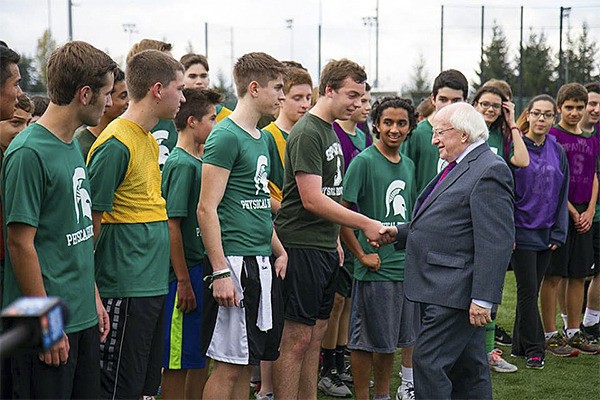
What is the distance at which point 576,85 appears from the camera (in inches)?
278

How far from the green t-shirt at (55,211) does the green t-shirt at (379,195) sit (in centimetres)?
216

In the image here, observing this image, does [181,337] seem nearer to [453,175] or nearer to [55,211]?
[55,211]

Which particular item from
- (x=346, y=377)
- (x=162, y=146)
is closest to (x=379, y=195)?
(x=162, y=146)

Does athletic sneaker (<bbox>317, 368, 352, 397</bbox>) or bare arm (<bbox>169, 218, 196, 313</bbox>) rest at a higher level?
bare arm (<bbox>169, 218, 196, 313</bbox>)

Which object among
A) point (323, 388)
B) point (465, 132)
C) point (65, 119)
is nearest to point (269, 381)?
point (323, 388)

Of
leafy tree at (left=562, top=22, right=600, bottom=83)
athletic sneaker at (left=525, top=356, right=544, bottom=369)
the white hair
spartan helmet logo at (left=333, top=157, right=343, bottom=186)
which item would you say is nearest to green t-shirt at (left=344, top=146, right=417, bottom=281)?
spartan helmet logo at (left=333, top=157, right=343, bottom=186)

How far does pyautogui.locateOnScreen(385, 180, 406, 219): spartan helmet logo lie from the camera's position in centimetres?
506

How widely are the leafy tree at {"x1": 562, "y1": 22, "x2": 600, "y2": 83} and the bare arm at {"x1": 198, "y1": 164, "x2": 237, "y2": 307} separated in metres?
22.0

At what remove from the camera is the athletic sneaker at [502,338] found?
7062mm

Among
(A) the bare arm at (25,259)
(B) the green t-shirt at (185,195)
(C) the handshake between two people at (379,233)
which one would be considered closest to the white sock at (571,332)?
(C) the handshake between two people at (379,233)

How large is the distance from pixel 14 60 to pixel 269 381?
9.38ft

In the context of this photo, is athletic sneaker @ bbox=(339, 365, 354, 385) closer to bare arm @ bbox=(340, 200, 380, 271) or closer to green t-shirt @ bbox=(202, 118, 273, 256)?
bare arm @ bbox=(340, 200, 380, 271)

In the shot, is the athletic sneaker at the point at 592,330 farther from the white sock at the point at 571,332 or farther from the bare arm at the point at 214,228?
the bare arm at the point at 214,228

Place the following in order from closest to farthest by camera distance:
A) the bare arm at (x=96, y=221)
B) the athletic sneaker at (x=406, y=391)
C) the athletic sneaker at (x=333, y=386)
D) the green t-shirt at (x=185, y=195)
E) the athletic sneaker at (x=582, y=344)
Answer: the bare arm at (x=96, y=221) < the green t-shirt at (x=185, y=195) < the athletic sneaker at (x=406, y=391) < the athletic sneaker at (x=333, y=386) < the athletic sneaker at (x=582, y=344)
